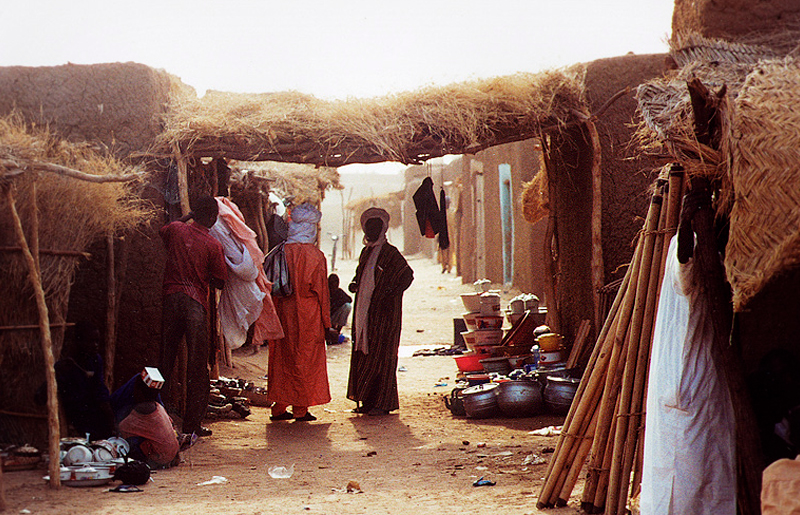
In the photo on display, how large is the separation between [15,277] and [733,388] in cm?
437

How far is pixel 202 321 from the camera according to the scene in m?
6.80

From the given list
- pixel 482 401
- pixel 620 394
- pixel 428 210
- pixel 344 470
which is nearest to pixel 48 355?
pixel 344 470

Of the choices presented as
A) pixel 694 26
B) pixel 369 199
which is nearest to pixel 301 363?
pixel 694 26

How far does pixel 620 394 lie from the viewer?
4340mm

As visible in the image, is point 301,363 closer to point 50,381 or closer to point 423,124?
point 423,124

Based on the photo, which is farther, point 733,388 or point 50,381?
point 50,381

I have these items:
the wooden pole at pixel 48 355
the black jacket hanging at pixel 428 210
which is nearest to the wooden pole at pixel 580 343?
the black jacket hanging at pixel 428 210

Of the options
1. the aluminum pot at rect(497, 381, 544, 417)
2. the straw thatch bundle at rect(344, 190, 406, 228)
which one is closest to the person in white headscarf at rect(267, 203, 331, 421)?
the aluminum pot at rect(497, 381, 544, 417)

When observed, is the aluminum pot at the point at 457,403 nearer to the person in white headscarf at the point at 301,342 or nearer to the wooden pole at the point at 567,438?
the person in white headscarf at the point at 301,342

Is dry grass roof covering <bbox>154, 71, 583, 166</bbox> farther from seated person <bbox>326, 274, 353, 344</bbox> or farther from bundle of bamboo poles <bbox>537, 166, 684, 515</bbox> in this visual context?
seated person <bbox>326, 274, 353, 344</bbox>

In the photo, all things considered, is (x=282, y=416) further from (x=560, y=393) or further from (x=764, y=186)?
(x=764, y=186)

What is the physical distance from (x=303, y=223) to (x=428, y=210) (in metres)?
1.62

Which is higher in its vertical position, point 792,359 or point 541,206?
point 541,206

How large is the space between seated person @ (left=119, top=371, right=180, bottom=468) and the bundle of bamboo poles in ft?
8.95
